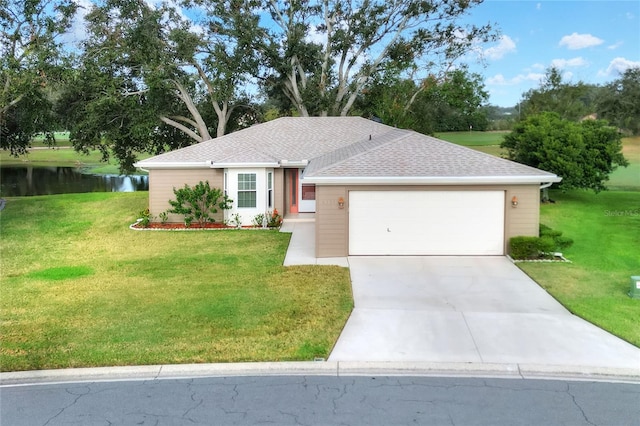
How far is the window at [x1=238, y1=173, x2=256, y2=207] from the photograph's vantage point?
17719 mm

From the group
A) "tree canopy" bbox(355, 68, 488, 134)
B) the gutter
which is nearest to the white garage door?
the gutter

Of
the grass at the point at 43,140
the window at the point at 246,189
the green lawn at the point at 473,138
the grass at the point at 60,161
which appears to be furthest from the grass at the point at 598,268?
the grass at the point at 60,161

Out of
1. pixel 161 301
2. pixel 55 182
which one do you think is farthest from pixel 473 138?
pixel 161 301

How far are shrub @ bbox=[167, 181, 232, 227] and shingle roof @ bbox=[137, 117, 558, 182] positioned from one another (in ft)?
3.18

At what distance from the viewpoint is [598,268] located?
11.7 metres

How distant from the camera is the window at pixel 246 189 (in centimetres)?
1772

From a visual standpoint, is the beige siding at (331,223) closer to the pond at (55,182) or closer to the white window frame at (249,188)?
the white window frame at (249,188)

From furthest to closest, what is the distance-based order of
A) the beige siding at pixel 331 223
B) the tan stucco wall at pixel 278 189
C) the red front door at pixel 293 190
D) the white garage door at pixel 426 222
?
the red front door at pixel 293 190, the tan stucco wall at pixel 278 189, the white garage door at pixel 426 222, the beige siding at pixel 331 223

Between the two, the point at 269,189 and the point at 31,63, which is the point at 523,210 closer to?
the point at 269,189

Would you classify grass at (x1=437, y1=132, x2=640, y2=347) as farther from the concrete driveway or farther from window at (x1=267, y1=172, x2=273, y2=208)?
window at (x1=267, y1=172, x2=273, y2=208)

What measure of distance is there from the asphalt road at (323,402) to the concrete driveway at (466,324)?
698 mm

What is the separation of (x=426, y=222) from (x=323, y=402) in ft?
27.2

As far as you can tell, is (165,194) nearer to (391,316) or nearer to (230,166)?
(230,166)

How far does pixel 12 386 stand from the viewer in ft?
19.7
